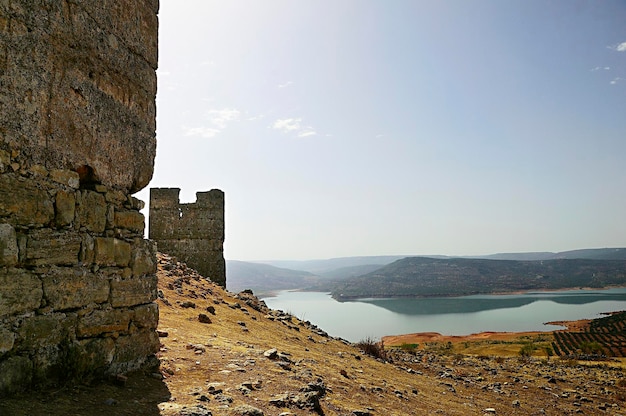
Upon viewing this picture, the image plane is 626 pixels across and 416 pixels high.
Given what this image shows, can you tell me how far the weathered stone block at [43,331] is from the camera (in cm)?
278

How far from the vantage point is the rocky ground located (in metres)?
3.27

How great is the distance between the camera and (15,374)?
271 centimetres

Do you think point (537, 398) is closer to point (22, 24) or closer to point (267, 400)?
point (267, 400)

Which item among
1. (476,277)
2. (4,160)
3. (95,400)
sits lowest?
(476,277)

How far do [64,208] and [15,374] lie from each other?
1.12 m

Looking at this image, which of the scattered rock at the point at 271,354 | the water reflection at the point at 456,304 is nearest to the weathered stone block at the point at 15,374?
the scattered rock at the point at 271,354

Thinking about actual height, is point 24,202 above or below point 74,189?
below

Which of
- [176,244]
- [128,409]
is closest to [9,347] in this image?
[128,409]

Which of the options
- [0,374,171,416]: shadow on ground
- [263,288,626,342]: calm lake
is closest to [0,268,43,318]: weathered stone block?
[0,374,171,416]: shadow on ground

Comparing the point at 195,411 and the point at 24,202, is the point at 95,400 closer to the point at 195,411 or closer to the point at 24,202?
the point at 195,411

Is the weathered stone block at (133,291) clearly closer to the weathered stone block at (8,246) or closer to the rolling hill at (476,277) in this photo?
the weathered stone block at (8,246)

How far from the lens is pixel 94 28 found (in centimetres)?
355

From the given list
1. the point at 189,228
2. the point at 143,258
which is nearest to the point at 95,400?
the point at 143,258

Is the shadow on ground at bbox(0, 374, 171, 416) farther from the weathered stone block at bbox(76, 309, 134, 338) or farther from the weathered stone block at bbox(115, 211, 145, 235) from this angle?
the weathered stone block at bbox(115, 211, 145, 235)
